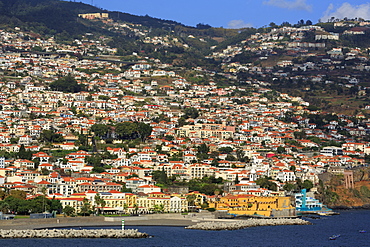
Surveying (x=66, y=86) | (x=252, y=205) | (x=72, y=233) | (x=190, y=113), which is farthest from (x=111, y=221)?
(x=66, y=86)

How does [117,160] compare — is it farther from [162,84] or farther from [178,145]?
[162,84]

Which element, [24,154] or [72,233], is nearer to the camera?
[72,233]

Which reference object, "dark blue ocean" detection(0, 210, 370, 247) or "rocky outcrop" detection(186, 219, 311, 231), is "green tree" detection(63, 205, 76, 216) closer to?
"dark blue ocean" detection(0, 210, 370, 247)

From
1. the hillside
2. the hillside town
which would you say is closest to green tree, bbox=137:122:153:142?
the hillside town

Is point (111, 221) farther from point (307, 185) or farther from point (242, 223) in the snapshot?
point (307, 185)

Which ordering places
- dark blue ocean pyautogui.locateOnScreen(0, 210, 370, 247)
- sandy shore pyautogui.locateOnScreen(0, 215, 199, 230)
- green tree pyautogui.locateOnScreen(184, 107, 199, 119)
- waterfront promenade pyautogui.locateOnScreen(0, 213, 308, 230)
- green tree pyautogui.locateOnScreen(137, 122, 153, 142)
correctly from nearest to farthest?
dark blue ocean pyautogui.locateOnScreen(0, 210, 370, 247)
sandy shore pyautogui.locateOnScreen(0, 215, 199, 230)
waterfront promenade pyautogui.locateOnScreen(0, 213, 308, 230)
green tree pyautogui.locateOnScreen(137, 122, 153, 142)
green tree pyautogui.locateOnScreen(184, 107, 199, 119)

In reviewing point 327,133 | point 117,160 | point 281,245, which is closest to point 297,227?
point 281,245

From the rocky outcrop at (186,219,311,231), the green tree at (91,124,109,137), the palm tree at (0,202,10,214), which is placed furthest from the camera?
the green tree at (91,124,109,137)
